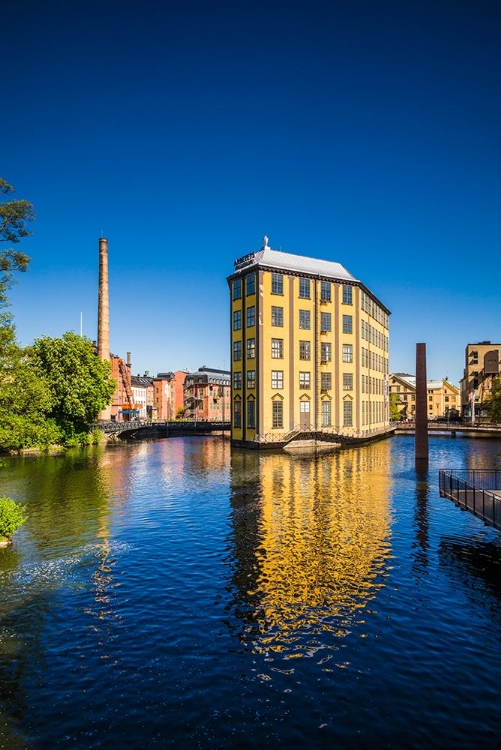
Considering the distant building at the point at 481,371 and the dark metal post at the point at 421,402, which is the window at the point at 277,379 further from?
the distant building at the point at 481,371

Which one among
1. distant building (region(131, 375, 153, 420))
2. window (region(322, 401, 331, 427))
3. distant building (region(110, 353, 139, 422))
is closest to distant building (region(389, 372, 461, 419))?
distant building (region(131, 375, 153, 420))

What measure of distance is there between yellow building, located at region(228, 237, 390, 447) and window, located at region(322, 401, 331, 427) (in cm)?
14

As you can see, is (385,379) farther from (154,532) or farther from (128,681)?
(128,681)

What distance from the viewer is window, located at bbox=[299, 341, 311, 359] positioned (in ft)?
218

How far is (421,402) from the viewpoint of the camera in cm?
4969

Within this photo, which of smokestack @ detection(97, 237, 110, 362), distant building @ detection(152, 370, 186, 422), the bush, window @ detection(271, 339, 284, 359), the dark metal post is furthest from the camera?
distant building @ detection(152, 370, 186, 422)

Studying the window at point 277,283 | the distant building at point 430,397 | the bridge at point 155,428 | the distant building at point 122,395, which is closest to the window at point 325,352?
the window at point 277,283

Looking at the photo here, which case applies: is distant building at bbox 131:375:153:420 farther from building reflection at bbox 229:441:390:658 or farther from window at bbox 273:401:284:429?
building reflection at bbox 229:441:390:658

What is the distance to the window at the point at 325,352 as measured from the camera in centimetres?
6850

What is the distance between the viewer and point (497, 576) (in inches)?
721

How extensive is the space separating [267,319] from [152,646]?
5237 cm

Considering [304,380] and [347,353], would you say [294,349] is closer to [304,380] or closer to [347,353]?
[304,380]

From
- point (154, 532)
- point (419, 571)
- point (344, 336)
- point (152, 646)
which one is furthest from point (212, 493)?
point (344, 336)

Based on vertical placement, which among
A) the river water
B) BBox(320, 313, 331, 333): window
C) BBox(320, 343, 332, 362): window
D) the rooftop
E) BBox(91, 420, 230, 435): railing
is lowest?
the river water
